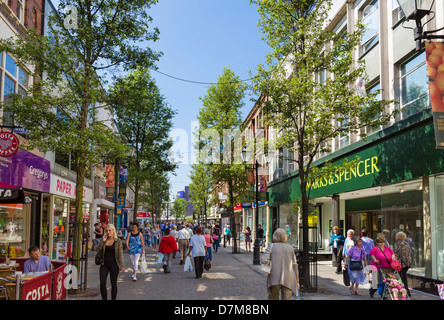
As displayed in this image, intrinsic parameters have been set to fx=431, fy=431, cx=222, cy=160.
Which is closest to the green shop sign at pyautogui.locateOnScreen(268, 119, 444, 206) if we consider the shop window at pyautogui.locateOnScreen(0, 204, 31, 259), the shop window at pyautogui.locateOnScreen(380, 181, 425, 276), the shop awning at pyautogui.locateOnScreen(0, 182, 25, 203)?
the shop window at pyautogui.locateOnScreen(380, 181, 425, 276)

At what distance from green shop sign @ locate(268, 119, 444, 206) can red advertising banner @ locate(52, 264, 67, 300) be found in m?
8.51

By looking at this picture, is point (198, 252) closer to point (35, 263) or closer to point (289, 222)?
point (35, 263)

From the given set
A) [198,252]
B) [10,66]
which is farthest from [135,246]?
[10,66]

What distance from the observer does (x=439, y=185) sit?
12.7m

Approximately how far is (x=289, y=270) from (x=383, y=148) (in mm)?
9612

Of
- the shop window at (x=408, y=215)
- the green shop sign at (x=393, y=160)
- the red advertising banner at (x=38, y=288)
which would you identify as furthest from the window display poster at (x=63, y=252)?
the shop window at (x=408, y=215)

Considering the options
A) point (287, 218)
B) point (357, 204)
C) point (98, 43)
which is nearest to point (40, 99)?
point (98, 43)

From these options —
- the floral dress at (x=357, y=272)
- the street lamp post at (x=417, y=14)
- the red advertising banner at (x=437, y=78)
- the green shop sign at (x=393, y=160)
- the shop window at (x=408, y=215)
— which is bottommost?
the floral dress at (x=357, y=272)

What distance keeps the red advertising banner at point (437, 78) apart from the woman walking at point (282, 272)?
15.9 feet

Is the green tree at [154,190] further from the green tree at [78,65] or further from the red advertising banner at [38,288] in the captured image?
the red advertising banner at [38,288]

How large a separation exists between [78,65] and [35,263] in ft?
21.4

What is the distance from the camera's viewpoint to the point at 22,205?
1828 cm

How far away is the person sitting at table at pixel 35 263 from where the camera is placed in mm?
9758

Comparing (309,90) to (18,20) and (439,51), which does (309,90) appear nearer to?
(439,51)
